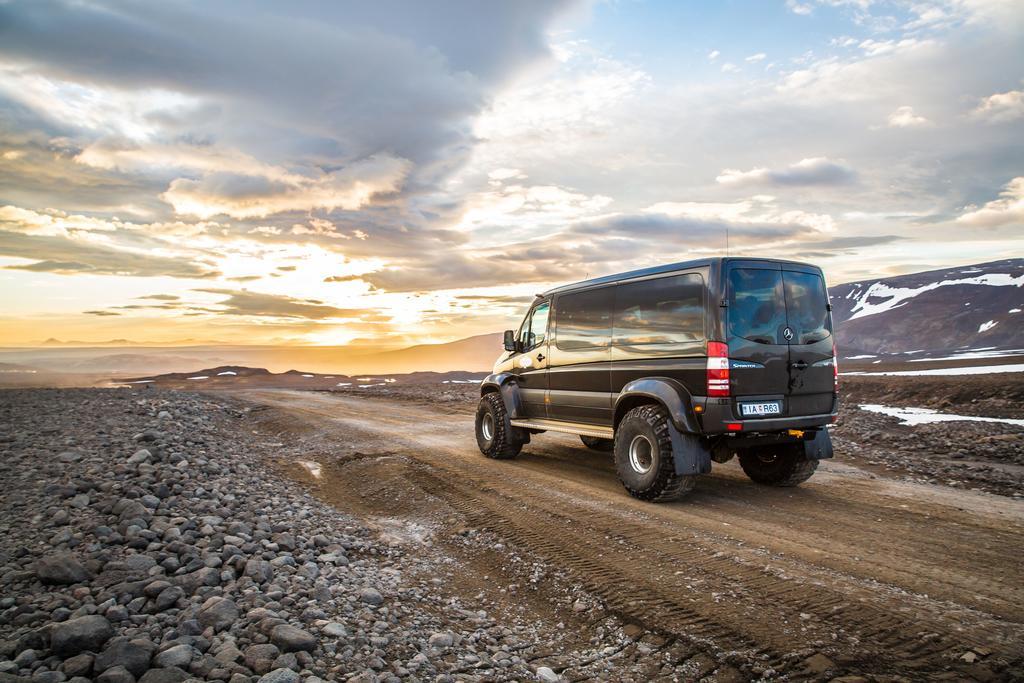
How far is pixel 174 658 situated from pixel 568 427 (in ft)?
19.1

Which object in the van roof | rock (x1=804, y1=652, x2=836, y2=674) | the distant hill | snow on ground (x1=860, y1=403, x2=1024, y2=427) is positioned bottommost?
snow on ground (x1=860, y1=403, x2=1024, y2=427)

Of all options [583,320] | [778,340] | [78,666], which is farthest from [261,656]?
[583,320]

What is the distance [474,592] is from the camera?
14.5ft

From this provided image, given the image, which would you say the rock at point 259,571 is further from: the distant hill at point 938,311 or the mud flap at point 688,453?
the distant hill at point 938,311

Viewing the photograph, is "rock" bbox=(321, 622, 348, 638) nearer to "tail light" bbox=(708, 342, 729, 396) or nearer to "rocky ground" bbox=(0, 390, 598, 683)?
"rocky ground" bbox=(0, 390, 598, 683)

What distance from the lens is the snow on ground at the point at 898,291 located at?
102m

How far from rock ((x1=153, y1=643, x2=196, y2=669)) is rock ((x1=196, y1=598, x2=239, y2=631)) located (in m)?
0.43

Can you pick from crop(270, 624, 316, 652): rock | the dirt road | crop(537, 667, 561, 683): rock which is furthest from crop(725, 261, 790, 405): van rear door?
crop(270, 624, 316, 652): rock

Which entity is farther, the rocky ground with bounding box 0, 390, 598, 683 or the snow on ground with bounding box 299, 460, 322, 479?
the snow on ground with bounding box 299, 460, 322, 479

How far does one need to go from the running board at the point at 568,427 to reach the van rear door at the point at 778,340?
73.8 inches

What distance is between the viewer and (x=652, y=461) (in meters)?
6.35

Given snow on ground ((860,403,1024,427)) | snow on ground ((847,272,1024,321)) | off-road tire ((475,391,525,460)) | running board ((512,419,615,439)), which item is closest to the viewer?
running board ((512,419,615,439))

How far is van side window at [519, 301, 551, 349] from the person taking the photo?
29.2 ft

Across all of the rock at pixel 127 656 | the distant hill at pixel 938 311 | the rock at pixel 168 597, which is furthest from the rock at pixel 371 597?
the distant hill at pixel 938 311
